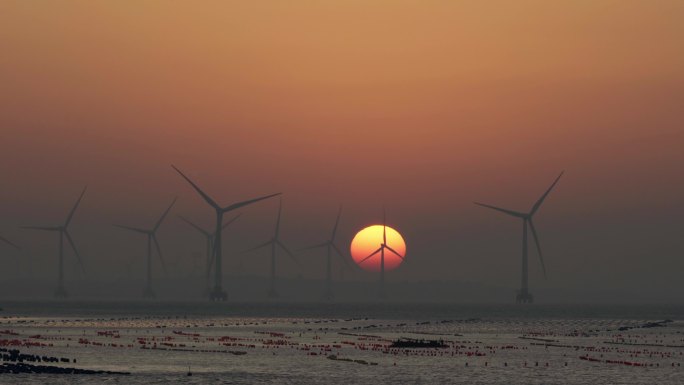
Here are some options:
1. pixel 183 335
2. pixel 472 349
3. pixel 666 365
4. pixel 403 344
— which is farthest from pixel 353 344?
pixel 666 365

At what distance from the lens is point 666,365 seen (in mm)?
98812

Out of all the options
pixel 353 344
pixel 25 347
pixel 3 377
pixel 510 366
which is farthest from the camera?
pixel 353 344

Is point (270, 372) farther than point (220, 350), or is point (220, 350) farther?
point (220, 350)

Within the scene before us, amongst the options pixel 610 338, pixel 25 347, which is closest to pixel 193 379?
pixel 25 347

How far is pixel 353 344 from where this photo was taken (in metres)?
128

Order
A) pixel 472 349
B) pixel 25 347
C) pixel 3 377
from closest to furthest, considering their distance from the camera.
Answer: pixel 3 377 < pixel 25 347 < pixel 472 349

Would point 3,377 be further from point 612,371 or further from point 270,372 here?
point 612,371

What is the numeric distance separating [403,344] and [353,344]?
6.19 meters

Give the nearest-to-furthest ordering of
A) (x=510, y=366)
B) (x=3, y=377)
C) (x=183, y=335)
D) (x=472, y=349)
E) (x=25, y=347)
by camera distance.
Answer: (x=3, y=377) < (x=510, y=366) < (x=25, y=347) < (x=472, y=349) < (x=183, y=335)

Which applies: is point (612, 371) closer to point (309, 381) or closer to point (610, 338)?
point (309, 381)

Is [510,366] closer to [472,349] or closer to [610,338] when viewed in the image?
[472,349]

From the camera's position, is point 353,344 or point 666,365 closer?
point 666,365

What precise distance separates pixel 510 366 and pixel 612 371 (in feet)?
28.1

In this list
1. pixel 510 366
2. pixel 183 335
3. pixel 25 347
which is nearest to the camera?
pixel 510 366
